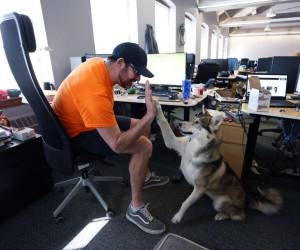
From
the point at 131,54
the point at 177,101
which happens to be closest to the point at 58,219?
the point at 131,54

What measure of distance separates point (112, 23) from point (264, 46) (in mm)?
12441

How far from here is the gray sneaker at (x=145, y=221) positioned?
1.45 meters

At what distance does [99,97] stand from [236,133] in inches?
51.2

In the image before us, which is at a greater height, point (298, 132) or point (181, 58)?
point (181, 58)

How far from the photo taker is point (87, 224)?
1530 mm

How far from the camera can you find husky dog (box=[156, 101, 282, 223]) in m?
1.47

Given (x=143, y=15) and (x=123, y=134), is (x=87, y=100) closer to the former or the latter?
(x=123, y=134)

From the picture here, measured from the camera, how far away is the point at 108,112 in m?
1.13

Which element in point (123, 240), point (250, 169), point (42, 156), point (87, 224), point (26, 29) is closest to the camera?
point (26, 29)

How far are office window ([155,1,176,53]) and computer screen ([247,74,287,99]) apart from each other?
3587 millimetres

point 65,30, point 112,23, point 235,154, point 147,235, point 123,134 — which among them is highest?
point 112,23

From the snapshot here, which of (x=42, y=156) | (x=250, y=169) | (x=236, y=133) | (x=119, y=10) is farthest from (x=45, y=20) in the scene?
(x=250, y=169)

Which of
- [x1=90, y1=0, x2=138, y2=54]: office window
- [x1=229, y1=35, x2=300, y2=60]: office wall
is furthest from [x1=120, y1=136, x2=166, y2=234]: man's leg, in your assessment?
[x1=229, y1=35, x2=300, y2=60]: office wall

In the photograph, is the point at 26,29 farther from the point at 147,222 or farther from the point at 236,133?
the point at 236,133
